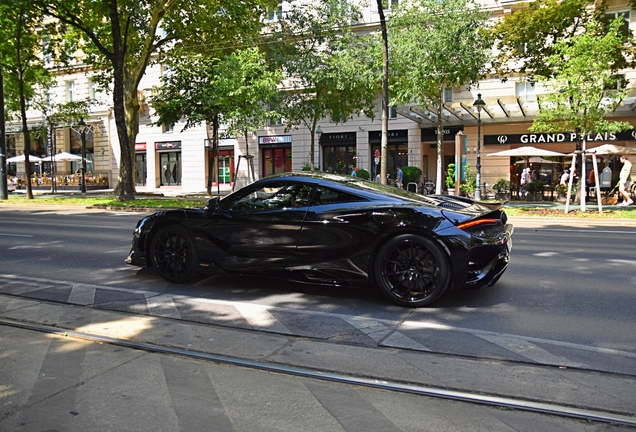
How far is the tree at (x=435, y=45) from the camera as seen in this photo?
23406 mm

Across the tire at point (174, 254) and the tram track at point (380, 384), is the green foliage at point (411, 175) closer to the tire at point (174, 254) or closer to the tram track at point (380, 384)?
the tire at point (174, 254)

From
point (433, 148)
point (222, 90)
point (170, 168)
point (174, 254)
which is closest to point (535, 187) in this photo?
point (433, 148)

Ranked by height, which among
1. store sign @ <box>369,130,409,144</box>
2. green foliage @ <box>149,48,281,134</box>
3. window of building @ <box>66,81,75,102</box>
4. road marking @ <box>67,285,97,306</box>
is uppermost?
window of building @ <box>66,81,75,102</box>

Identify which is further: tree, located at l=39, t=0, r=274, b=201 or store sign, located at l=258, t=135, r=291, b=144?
store sign, located at l=258, t=135, r=291, b=144

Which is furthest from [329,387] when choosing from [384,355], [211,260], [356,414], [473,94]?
[473,94]

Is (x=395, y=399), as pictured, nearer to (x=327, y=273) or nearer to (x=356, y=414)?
(x=356, y=414)

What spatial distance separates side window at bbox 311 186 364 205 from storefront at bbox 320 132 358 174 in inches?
1174

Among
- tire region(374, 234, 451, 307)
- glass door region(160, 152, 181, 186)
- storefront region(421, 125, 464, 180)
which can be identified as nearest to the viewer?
tire region(374, 234, 451, 307)

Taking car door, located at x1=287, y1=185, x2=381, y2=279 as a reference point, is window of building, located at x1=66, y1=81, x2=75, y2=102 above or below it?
above

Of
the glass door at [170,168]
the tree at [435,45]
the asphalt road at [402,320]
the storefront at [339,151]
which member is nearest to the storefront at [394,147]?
the storefront at [339,151]

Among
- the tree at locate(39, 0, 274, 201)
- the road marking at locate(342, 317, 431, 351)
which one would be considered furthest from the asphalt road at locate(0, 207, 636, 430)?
the tree at locate(39, 0, 274, 201)

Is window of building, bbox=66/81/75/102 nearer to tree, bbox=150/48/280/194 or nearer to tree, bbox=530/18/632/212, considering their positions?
tree, bbox=150/48/280/194

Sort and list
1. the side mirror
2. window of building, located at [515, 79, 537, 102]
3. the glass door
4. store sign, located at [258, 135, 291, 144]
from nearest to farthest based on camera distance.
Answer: the side mirror
window of building, located at [515, 79, 537, 102]
store sign, located at [258, 135, 291, 144]
the glass door

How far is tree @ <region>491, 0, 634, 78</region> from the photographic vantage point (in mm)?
23578
